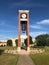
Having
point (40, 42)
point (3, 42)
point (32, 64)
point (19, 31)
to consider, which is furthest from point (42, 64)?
point (3, 42)

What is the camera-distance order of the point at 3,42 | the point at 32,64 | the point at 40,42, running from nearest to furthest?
the point at 32,64 → the point at 40,42 → the point at 3,42

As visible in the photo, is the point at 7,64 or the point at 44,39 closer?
the point at 7,64

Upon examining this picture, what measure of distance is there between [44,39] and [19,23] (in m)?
37.1

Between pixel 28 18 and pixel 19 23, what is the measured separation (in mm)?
3149

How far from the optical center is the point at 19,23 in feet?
185

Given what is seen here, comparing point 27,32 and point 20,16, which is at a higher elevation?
point 20,16

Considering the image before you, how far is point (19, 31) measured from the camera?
55.9 meters

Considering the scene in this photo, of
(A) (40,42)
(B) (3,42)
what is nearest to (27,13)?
(A) (40,42)

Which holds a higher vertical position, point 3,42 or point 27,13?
point 27,13

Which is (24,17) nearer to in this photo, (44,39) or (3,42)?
(44,39)

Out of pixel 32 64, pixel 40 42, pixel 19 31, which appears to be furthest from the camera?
pixel 40 42

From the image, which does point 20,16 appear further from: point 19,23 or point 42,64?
point 42,64

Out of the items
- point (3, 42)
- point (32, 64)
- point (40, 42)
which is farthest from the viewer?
point (3, 42)

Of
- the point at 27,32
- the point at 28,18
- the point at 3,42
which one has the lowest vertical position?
the point at 3,42
